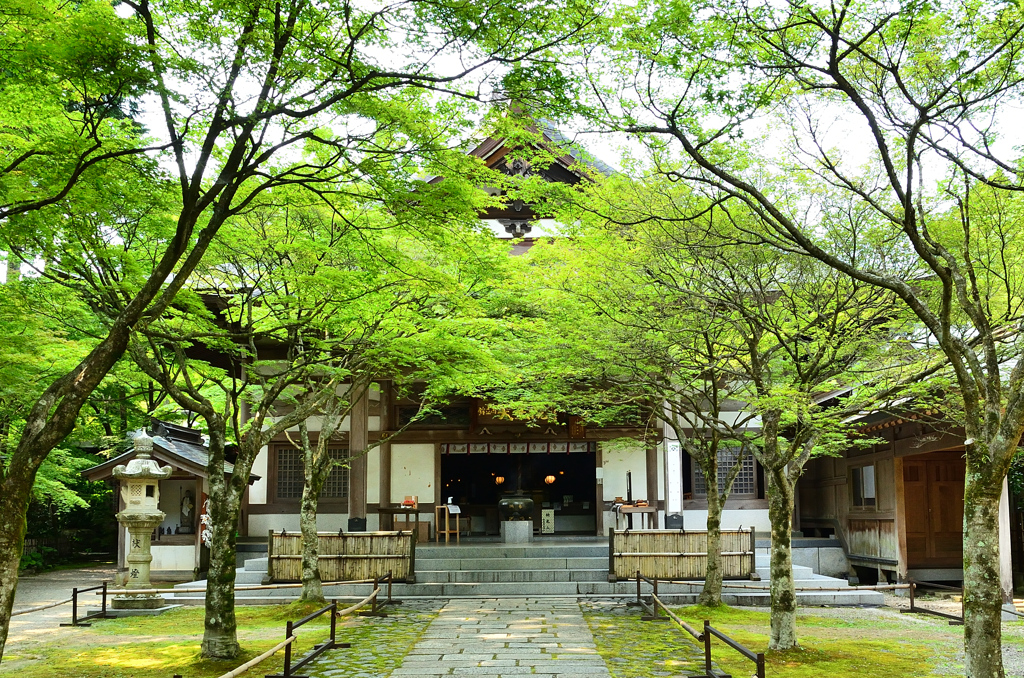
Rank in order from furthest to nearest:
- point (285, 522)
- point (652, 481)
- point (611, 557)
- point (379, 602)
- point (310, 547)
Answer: point (652, 481), point (285, 522), point (611, 557), point (379, 602), point (310, 547)

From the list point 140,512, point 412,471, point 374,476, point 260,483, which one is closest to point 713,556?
point 412,471

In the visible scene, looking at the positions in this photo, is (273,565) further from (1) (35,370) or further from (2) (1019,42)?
(2) (1019,42)

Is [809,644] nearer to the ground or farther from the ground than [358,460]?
nearer to the ground

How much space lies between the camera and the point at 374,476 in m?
24.4

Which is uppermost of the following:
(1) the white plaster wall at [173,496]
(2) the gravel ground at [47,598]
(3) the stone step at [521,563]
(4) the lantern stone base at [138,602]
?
(1) the white plaster wall at [173,496]

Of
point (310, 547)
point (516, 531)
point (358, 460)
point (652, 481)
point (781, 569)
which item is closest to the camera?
point (781, 569)

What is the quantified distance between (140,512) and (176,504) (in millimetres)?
4751

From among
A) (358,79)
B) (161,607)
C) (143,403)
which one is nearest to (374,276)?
(358,79)

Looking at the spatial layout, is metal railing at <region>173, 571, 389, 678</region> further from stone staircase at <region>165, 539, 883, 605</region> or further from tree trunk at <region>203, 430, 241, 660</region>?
stone staircase at <region>165, 539, 883, 605</region>

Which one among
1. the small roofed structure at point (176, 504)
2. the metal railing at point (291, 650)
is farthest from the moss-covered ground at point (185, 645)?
the small roofed structure at point (176, 504)

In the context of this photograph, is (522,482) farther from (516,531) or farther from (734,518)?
(734,518)

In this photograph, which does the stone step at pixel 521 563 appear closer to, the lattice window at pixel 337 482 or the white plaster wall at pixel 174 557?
the lattice window at pixel 337 482

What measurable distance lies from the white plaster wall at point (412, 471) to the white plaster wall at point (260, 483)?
11.7 feet

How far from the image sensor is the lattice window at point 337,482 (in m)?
24.5
